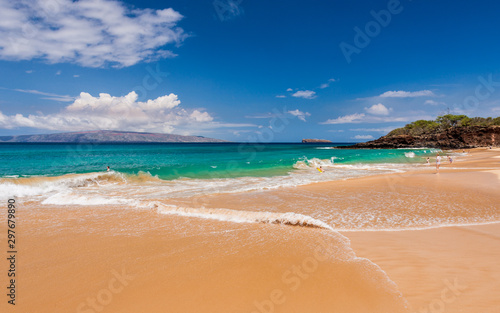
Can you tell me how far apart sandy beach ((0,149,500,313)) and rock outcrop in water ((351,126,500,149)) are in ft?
279

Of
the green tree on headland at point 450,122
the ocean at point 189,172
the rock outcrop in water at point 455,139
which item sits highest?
the green tree on headland at point 450,122

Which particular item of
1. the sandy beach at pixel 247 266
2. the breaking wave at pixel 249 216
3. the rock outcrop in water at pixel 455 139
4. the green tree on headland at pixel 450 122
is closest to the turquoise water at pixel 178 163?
the breaking wave at pixel 249 216

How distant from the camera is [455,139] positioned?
7512 centimetres

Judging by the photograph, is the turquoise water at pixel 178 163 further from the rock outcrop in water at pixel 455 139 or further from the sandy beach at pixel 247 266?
the rock outcrop in water at pixel 455 139

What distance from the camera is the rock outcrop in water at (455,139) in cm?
6669

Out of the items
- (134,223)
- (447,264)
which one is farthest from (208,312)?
(134,223)

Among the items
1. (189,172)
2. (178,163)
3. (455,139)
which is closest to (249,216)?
(189,172)

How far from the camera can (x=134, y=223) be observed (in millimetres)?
6742

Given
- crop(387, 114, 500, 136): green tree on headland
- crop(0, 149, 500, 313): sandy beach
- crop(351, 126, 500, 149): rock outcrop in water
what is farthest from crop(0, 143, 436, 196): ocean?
crop(387, 114, 500, 136): green tree on headland

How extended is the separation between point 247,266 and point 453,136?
9731cm

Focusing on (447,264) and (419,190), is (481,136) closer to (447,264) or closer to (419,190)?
(419,190)

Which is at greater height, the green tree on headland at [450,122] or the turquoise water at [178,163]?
the green tree on headland at [450,122]

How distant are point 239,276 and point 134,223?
4.24m

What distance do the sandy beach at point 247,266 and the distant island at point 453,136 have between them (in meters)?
85.4
